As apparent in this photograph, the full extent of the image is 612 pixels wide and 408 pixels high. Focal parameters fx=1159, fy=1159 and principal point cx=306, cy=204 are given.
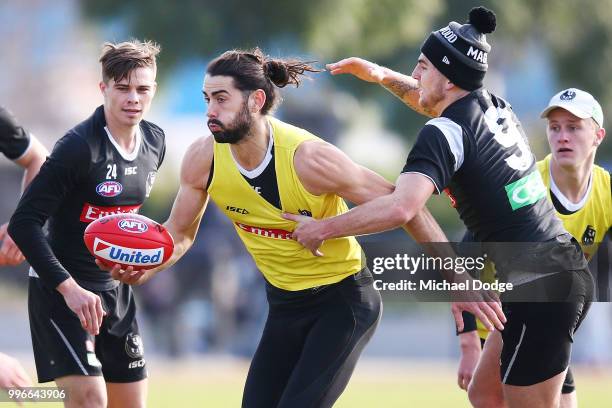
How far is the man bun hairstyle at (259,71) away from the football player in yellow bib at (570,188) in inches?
62.0

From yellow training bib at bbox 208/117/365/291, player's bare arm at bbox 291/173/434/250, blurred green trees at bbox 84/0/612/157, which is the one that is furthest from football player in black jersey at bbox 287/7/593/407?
blurred green trees at bbox 84/0/612/157

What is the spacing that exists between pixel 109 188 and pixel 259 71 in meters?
1.18

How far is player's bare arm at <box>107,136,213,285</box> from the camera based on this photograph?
252 inches

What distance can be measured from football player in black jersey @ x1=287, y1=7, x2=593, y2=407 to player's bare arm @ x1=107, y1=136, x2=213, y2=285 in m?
0.64

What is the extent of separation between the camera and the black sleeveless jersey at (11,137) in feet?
24.0

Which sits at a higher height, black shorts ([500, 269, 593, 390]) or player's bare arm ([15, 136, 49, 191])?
player's bare arm ([15, 136, 49, 191])

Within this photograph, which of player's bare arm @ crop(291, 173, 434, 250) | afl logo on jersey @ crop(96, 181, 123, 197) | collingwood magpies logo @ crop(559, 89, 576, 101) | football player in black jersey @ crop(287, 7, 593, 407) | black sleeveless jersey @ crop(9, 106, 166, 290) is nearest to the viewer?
player's bare arm @ crop(291, 173, 434, 250)

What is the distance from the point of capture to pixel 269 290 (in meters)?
6.43

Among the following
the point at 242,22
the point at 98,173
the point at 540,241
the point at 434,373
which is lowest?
the point at 540,241

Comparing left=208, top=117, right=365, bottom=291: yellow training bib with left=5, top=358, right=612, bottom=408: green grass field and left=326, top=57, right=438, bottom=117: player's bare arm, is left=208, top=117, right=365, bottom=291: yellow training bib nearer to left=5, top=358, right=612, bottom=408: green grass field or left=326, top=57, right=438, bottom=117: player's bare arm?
left=326, top=57, right=438, bottom=117: player's bare arm

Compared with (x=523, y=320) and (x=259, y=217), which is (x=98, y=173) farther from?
(x=523, y=320)

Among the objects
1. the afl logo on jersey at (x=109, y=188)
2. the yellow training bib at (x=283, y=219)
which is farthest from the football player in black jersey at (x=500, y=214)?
the afl logo on jersey at (x=109, y=188)

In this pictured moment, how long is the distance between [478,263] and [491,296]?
0.51 meters

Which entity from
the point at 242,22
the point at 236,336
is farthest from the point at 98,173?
the point at 242,22
